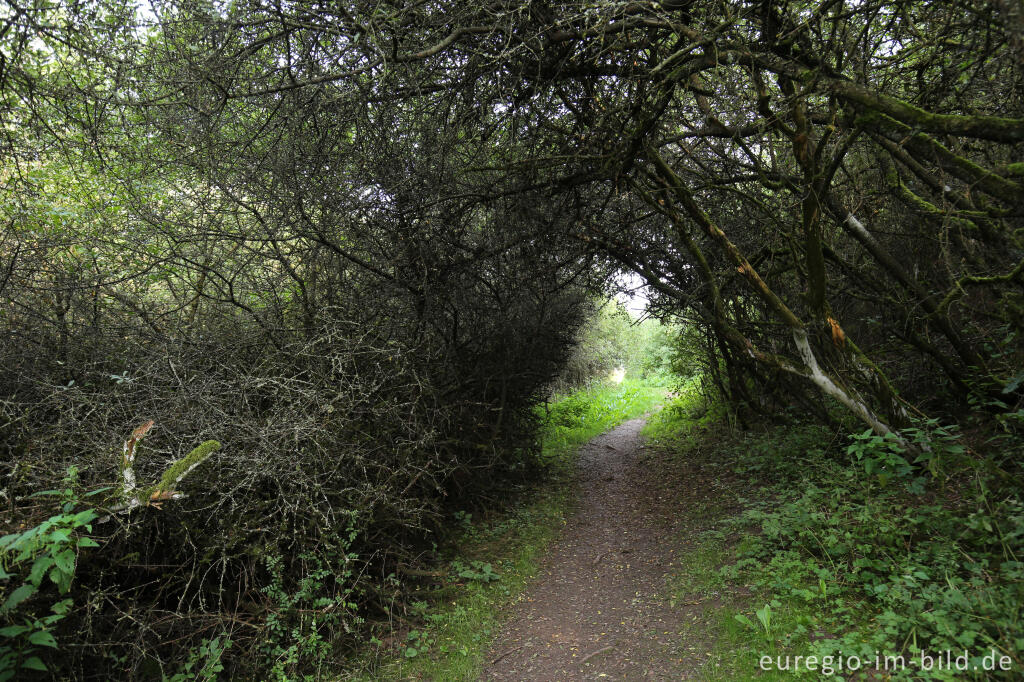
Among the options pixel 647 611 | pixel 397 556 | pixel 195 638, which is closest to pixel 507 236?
pixel 397 556

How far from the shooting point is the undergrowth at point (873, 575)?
10.5 feet

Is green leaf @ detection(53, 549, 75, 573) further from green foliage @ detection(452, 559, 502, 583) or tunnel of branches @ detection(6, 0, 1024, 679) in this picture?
green foliage @ detection(452, 559, 502, 583)

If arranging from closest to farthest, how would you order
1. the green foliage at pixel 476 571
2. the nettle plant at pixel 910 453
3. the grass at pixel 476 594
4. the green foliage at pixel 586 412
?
the grass at pixel 476 594
the nettle plant at pixel 910 453
the green foliage at pixel 476 571
the green foliage at pixel 586 412

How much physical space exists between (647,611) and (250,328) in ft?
16.0

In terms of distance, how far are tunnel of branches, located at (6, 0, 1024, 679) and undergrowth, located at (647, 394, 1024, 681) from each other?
0.71 m

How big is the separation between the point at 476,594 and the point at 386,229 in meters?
4.27

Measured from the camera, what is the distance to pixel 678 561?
573 cm

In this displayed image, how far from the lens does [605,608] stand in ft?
16.7

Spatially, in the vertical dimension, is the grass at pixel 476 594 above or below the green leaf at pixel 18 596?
below

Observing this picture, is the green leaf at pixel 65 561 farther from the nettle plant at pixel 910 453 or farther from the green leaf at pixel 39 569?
the nettle plant at pixel 910 453

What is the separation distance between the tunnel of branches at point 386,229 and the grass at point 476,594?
491mm

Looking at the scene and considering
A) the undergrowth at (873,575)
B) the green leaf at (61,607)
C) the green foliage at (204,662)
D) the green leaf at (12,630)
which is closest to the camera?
the green leaf at (12,630)

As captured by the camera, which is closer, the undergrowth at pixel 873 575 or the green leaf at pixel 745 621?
the undergrowth at pixel 873 575

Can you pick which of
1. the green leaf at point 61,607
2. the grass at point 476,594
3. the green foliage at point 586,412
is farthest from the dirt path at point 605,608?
the green foliage at point 586,412
